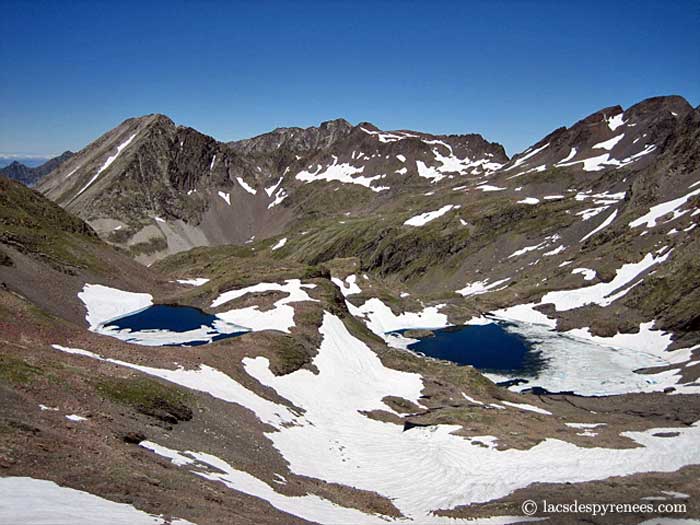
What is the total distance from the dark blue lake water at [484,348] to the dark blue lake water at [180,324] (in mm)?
43022

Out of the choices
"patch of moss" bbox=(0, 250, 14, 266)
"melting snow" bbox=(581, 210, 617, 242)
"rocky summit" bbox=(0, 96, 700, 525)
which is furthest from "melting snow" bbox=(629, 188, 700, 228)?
"patch of moss" bbox=(0, 250, 14, 266)

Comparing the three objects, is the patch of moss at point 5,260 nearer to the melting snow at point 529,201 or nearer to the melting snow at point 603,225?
the melting snow at point 603,225

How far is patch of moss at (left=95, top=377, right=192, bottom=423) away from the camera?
26.9m

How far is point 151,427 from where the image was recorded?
83.7 ft

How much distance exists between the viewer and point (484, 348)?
3844 inches

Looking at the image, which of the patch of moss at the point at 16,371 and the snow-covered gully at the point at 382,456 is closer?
the patch of moss at the point at 16,371

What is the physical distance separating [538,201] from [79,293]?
166 metres

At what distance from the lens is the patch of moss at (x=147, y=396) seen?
26.9m

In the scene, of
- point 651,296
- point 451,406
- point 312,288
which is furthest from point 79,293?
point 651,296

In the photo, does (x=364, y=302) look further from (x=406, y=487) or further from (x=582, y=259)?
(x=406, y=487)

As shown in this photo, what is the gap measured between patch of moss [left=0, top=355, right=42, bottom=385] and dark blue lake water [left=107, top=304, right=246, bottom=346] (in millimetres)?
31080

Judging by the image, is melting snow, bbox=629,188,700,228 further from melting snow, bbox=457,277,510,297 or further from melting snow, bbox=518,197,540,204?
melting snow, bbox=518,197,540,204

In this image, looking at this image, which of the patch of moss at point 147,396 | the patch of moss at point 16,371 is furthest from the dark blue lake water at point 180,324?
the patch of moss at point 16,371

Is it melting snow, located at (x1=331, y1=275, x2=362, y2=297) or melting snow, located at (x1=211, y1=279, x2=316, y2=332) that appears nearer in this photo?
melting snow, located at (x1=211, y1=279, x2=316, y2=332)
